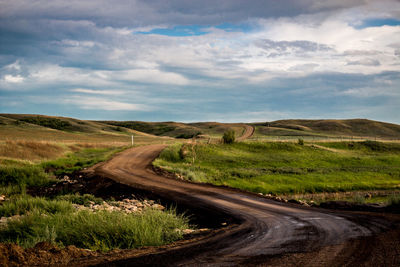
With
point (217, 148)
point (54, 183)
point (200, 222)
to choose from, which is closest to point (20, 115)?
point (217, 148)

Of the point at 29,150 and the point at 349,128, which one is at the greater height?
the point at 349,128

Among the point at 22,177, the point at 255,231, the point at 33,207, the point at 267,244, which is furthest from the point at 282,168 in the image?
the point at 267,244

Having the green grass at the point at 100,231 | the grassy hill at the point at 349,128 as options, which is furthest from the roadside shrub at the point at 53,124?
the green grass at the point at 100,231

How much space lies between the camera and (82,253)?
6.38 meters

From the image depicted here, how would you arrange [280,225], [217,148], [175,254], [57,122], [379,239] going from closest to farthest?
[175,254]
[379,239]
[280,225]
[217,148]
[57,122]

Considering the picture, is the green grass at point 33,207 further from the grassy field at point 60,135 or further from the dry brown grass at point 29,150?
the grassy field at point 60,135

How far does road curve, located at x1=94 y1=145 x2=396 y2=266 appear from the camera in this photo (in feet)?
19.6

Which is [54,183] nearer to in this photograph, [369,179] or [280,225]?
[280,225]

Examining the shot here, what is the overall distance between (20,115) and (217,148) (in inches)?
5380

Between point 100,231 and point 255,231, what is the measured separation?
405cm

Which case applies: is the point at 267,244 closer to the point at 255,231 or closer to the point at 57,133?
the point at 255,231

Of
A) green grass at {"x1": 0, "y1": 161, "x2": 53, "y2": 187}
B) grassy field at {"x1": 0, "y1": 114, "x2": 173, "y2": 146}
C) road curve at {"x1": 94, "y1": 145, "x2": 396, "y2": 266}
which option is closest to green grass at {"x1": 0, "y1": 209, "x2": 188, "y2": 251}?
road curve at {"x1": 94, "y1": 145, "x2": 396, "y2": 266}

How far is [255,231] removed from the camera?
8.87 m

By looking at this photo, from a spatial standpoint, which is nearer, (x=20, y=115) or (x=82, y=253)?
(x=82, y=253)
